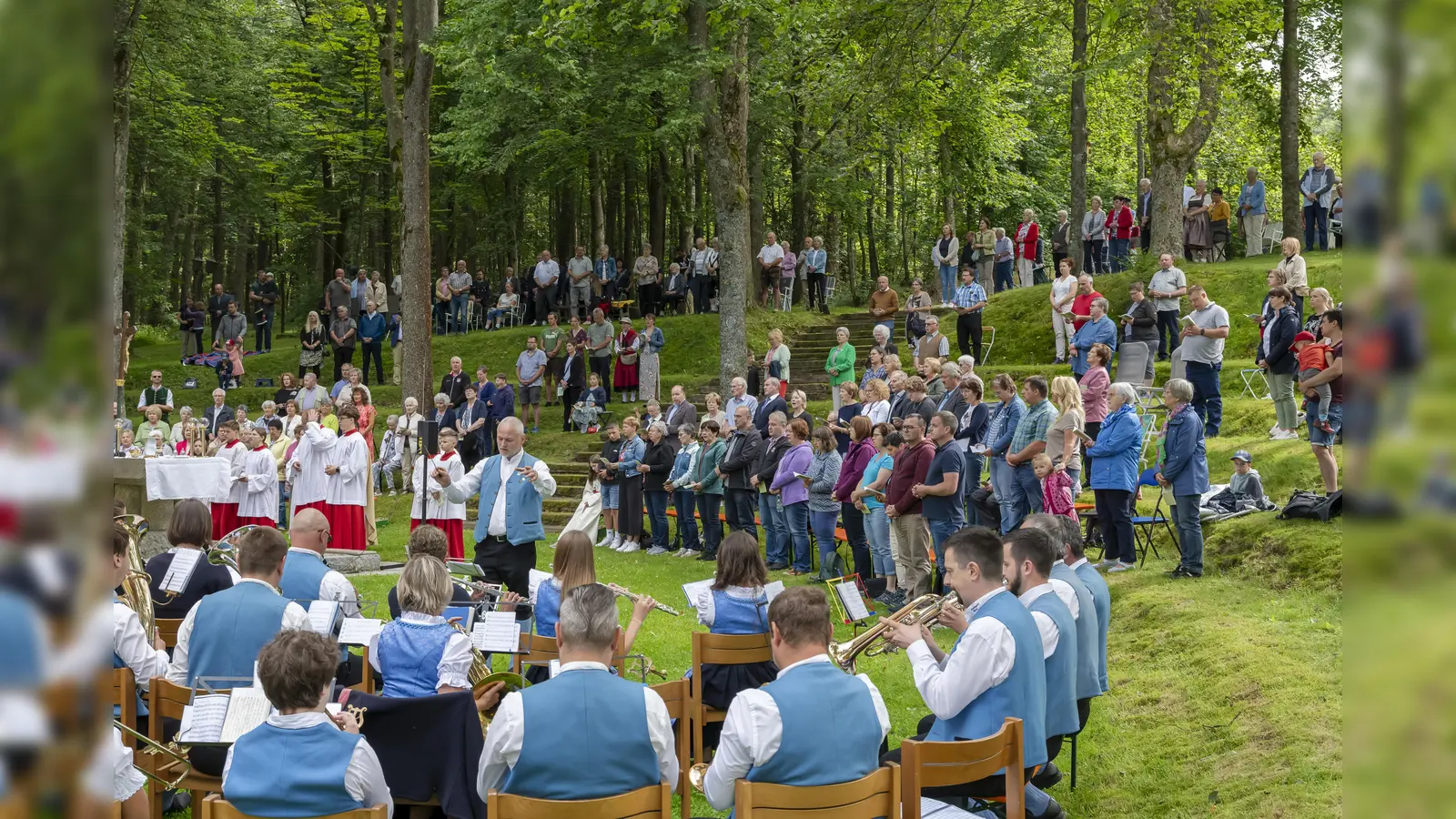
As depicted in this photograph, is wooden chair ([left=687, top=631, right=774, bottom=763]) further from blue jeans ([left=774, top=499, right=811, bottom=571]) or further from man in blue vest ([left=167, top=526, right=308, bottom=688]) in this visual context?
blue jeans ([left=774, top=499, right=811, bottom=571])

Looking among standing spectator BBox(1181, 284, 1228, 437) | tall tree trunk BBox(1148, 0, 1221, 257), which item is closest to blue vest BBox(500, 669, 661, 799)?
tall tree trunk BBox(1148, 0, 1221, 257)

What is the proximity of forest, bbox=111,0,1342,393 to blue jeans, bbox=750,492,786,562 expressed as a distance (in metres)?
5.08

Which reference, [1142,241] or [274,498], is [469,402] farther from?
[1142,241]

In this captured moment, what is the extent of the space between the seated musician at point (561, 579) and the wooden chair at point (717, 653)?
1.20 ft

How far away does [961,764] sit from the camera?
430 centimetres

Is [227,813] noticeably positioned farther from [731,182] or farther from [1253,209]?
[1253,209]

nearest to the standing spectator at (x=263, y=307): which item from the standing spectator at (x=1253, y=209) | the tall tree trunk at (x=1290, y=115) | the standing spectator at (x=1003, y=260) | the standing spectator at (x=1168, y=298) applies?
the standing spectator at (x=1003, y=260)

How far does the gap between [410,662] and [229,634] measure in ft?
2.89

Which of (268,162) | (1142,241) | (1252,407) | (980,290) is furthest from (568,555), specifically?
(268,162)

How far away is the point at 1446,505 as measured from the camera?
0.45 metres

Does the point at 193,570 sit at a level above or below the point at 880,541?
above

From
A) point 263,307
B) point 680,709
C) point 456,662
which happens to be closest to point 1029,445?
point 680,709

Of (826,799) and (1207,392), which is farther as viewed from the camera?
(1207,392)

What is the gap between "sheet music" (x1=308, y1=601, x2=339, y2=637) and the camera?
5.78 meters
